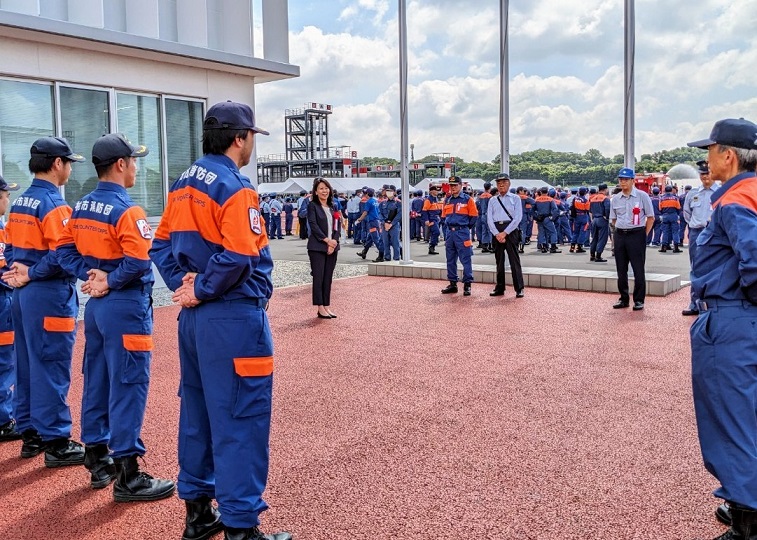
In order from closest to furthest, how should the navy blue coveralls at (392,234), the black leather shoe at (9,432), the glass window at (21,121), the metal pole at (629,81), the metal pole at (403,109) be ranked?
the black leather shoe at (9,432) < the glass window at (21,121) < the metal pole at (629,81) < the metal pole at (403,109) < the navy blue coveralls at (392,234)

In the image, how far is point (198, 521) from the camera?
311 cm

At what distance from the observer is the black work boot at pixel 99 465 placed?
3.84 meters

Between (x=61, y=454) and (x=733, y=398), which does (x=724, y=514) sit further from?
(x=61, y=454)

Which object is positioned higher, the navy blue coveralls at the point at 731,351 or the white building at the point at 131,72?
the white building at the point at 131,72

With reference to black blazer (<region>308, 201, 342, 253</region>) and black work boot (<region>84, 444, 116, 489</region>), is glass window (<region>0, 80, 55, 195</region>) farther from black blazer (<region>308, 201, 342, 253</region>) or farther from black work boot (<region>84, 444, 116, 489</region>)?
black work boot (<region>84, 444, 116, 489</region>)

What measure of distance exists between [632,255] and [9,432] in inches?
314

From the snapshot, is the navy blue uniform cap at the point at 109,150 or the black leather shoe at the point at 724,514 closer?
the black leather shoe at the point at 724,514

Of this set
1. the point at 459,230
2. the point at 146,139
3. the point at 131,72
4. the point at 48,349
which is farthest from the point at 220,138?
the point at 146,139

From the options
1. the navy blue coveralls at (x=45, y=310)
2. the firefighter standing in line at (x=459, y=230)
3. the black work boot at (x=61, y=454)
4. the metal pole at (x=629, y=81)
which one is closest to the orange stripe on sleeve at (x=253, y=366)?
the navy blue coveralls at (x=45, y=310)

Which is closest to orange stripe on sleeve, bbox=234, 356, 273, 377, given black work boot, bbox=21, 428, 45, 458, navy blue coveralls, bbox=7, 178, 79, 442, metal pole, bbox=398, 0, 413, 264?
Answer: navy blue coveralls, bbox=7, 178, 79, 442

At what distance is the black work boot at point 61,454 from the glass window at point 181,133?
28.4 ft

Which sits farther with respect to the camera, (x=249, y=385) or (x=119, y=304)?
(x=119, y=304)

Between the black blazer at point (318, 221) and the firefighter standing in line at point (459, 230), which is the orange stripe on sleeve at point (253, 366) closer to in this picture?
the black blazer at point (318, 221)

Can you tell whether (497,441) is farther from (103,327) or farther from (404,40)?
(404,40)
